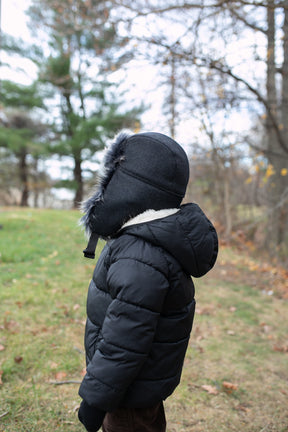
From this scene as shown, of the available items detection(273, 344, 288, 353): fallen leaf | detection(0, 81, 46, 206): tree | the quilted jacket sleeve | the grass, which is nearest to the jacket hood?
the quilted jacket sleeve

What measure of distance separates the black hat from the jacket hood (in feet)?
0.26

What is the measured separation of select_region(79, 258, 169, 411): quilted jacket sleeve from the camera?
1.34m

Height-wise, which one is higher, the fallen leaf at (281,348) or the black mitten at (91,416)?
the black mitten at (91,416)

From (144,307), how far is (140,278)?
122mm

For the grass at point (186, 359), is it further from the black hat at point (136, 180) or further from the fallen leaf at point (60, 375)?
the black hat at point (136, 180)

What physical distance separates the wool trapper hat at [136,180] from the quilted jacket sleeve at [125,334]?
0.92ft

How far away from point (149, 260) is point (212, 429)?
1916 mm

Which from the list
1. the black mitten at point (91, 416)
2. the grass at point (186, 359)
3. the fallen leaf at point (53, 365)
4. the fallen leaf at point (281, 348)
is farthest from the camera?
the fallen leaf at point (281, 348)

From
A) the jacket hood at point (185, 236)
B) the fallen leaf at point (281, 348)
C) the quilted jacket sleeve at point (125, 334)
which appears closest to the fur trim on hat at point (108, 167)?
the jacket hood at point (185, 236)

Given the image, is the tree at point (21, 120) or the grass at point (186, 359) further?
the tree at point (21, 120)

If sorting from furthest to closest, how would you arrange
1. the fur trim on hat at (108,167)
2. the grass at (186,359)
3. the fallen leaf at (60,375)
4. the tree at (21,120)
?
the tree at (21,120)
the fallen leaf at (60,375)
the grass at (186,359)
the fur trim on hat at (108,167)

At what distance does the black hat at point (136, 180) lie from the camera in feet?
4.87

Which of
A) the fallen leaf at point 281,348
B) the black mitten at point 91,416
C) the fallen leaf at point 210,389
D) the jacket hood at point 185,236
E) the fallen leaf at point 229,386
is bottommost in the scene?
the fallen leaf at point 281,348

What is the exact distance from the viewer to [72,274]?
5535 mm
